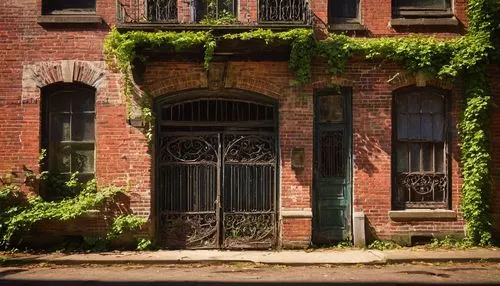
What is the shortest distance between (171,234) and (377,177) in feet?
14.5

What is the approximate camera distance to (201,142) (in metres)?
9.33

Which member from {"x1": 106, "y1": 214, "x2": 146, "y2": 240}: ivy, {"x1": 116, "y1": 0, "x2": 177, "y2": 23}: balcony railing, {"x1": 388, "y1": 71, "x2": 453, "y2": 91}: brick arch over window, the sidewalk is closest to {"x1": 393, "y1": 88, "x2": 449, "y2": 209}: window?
{"x1": 388, "y1": 71, "x2": 453, "y2": 91}: brick arch over window

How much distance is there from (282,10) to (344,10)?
1.52 m

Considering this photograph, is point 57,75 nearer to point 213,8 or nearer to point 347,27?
point 213,8

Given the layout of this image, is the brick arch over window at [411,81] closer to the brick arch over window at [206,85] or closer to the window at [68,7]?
the brick arch over window at [206,85]

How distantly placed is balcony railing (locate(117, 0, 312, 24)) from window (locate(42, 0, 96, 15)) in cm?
74

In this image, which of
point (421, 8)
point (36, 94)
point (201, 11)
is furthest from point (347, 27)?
point (36, 94)

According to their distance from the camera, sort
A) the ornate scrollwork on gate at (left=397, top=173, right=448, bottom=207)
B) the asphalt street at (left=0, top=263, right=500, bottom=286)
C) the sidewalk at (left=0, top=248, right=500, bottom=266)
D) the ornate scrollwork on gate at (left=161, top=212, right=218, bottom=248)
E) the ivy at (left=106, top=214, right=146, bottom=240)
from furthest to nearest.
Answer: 1. the ornate scrollwork on gate at (left=397, top=173, right=448, bottom=207)
2. the ornate scrollwork on gate at (left=161, top=212, right=218, bottom=248)
3. the ivy at (left=106, top=214, right=146, bottom=240)
4. the sidewalk at (left=0, top=248, right=500, bottom=266)
5. the asphalt street at (left=0, top=263, right=500, bottom=286)

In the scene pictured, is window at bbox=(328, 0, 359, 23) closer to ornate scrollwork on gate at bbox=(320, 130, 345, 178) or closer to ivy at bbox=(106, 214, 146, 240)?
ornate scrollwork on gate at bbox=(320, 130, 345, 178)

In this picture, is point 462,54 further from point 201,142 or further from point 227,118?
point 201,142

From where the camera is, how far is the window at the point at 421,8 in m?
9.55

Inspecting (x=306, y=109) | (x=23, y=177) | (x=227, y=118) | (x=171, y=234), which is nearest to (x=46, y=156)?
(x=23, y=177)

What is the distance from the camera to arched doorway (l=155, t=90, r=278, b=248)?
923 cm

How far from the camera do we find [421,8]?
31.6ft
